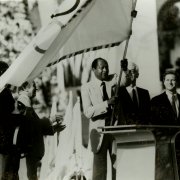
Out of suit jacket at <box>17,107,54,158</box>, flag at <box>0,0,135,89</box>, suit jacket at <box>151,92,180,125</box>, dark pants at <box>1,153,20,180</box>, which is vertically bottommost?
dark pants at <box>1,153,20,180</box>

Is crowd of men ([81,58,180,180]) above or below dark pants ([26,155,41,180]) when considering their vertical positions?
above

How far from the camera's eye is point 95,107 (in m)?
2.52

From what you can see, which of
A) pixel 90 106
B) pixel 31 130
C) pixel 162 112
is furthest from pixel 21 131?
pixel 162 112

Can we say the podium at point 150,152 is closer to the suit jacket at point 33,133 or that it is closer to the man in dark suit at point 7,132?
the suit jacket at point 33,133

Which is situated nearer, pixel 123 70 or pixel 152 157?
pixel 152 157

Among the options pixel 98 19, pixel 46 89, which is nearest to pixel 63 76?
pixel 46 89

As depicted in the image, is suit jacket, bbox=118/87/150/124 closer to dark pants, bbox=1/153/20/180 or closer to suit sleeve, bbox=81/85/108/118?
suit sleeve, bbox=81/85/108/118

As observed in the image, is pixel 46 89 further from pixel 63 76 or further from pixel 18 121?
pixel 18 121

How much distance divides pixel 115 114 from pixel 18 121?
73 cm

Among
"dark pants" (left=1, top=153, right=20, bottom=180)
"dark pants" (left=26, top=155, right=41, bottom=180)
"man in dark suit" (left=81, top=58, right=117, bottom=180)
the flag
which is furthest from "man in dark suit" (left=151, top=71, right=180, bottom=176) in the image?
"dark pants" (left=1, top=153, right=20, bottom=180)

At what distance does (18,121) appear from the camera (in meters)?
2.55

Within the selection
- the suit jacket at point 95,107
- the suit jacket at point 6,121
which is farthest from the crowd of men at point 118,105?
the suit jacket at point 6,121

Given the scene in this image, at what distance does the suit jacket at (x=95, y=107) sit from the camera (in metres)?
2.49

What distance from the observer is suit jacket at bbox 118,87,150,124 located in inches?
96.3
